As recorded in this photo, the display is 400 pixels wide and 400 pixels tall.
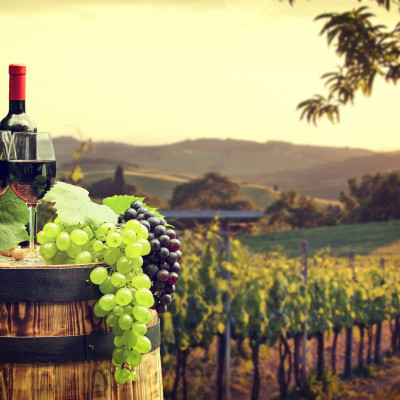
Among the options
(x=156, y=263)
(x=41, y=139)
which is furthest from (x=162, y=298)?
(x=41, y=139)

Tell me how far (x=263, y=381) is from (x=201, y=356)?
1163 millimetres

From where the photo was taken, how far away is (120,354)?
171cm

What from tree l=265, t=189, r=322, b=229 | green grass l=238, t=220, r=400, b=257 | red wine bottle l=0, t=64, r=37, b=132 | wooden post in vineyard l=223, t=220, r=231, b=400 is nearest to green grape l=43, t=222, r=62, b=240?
red wine bottle l=0, t=64, r=37, b=132

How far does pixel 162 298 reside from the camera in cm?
191

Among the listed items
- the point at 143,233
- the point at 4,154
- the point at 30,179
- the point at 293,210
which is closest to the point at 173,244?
the point at 143,233

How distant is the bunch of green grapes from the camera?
1679 millimetres

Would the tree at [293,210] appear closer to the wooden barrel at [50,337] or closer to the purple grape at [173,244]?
the purple grape at [173,244]

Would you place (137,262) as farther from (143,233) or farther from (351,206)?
(351,206)

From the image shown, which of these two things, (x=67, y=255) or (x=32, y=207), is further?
(x=32, y=207)

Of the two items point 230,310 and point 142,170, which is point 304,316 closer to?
point 230,310

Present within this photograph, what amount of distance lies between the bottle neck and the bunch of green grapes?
1.78 feet

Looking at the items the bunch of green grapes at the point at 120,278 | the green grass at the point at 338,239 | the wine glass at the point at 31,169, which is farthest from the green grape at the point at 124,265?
the green grass at the point at 338,239

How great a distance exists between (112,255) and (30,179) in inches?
15.6

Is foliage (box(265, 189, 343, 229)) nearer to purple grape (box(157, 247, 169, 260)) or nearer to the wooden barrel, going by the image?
purple grape (box(157, 247, 169, 260))
